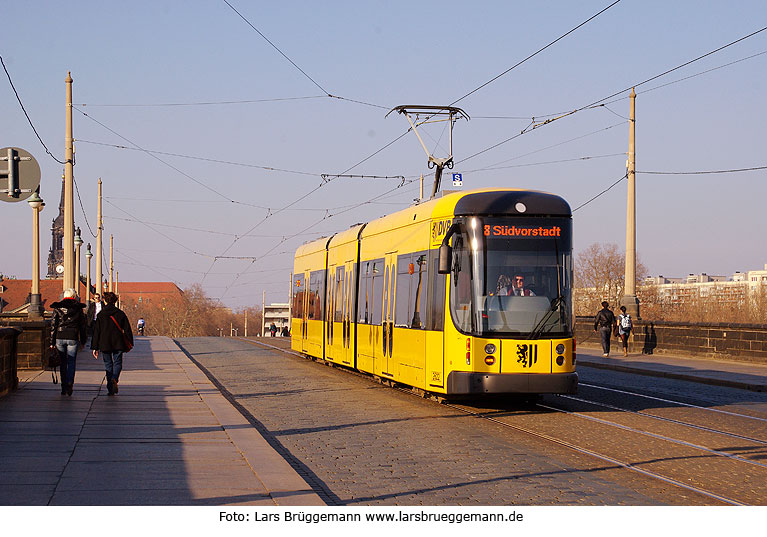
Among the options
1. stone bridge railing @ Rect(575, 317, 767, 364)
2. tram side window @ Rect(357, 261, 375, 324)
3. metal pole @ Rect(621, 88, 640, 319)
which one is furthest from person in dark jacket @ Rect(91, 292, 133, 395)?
metal pole @ Rect(621, 88, 640, 319)

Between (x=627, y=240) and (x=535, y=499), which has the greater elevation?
(x=627, y=240)

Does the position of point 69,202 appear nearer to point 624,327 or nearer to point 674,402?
point 674,402

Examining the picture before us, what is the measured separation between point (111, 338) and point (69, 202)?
9.48 m

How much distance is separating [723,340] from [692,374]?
19.6ft

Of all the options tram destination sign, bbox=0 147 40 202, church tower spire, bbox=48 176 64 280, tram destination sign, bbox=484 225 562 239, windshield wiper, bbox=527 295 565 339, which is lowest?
windshield wiper, bbox=527 295 565 339

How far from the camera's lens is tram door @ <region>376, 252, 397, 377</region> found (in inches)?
744

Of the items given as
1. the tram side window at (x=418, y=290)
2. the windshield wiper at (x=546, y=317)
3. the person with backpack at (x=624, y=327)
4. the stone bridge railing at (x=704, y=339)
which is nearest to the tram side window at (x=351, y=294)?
the tram side window at (x=418, y=290)

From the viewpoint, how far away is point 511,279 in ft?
50.4

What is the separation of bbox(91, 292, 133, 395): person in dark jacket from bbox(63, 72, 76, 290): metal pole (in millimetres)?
8731

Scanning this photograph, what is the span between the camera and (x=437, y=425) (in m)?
13.8

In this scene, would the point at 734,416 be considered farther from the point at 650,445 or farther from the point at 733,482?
the point at 733,482

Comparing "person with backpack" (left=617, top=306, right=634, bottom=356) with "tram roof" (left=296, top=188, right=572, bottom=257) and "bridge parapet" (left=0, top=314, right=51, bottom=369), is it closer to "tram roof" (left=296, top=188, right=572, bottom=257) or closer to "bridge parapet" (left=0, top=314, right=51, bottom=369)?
"tram roof" (left=296, top=188, right=572, bottom=257)

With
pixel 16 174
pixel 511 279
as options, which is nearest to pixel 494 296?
pixel 511 279
